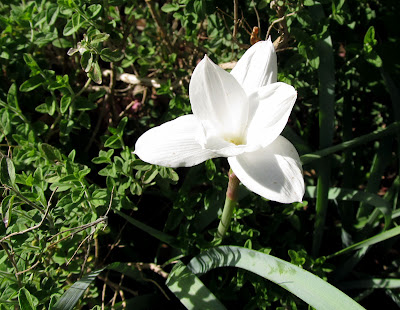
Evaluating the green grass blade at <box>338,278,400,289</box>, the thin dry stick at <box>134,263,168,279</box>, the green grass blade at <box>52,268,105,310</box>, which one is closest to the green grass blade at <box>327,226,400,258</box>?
the green grass blade at <box>338,278,400,289</box>

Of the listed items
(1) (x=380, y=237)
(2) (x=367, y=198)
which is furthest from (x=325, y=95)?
(1) (x=380, y=237)

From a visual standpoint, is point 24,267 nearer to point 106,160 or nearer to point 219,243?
point 106,160

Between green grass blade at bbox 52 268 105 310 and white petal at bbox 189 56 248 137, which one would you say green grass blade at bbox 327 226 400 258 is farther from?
green grass blade at bbox 52 268 105 310

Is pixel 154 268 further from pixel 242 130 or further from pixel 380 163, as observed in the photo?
pixel 380 163

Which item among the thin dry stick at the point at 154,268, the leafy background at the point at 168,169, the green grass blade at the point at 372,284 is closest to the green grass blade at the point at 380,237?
the leafy background at the point at 168,169

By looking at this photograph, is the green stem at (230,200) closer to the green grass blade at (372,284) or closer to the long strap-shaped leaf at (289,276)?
the long strap-shaped leaf at (289,276)
